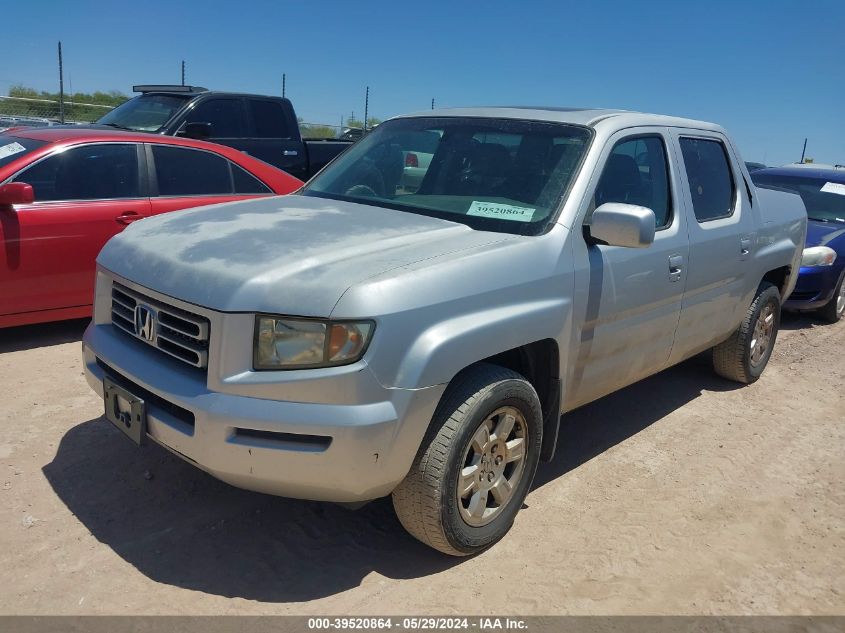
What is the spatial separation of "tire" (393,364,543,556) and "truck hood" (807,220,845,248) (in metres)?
5.76

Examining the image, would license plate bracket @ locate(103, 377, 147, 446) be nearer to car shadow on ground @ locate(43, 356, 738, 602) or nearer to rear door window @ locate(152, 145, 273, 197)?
car shadow on ground @ locate(43, 356, 738, 602)

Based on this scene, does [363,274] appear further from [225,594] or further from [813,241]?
[813,241]

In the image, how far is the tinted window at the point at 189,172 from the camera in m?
5.86

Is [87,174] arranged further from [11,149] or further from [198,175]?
[198,175]

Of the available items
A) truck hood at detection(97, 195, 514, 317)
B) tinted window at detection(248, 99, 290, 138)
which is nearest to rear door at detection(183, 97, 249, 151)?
tinted window at detection(248, 99, 290, 138)

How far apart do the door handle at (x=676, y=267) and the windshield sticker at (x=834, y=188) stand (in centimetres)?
568

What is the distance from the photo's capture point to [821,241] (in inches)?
301

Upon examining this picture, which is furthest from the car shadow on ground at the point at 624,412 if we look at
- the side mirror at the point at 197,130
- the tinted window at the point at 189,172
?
the side mirror at the point at 197,130

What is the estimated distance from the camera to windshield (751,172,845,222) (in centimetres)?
834

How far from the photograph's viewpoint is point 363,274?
8.80 feet

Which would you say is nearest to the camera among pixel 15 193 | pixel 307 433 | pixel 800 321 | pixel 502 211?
pixel 307 433

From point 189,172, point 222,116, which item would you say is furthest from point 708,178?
point 222,116

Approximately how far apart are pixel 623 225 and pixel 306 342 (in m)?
1.48

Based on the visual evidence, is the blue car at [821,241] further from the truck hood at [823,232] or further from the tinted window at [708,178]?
the tinted window at [708,178]
